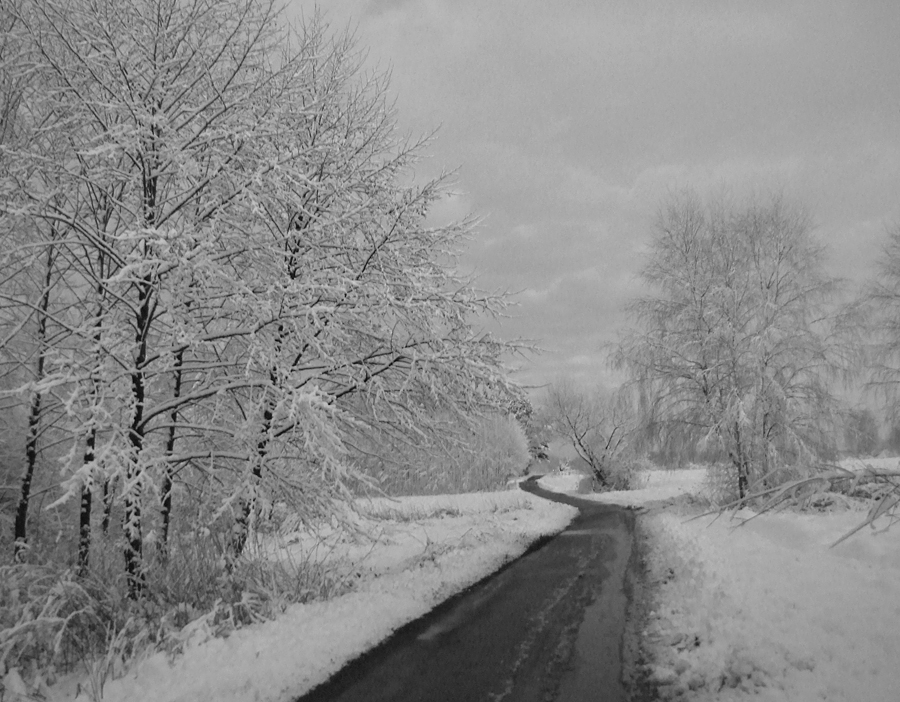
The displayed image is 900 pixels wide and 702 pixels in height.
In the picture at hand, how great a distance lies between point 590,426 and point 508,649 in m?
33.8

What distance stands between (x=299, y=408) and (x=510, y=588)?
5.04m

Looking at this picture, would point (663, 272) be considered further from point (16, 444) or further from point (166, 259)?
point (16, 444)

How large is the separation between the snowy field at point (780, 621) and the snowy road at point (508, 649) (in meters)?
0.56

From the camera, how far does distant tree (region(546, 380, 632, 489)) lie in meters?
34.4

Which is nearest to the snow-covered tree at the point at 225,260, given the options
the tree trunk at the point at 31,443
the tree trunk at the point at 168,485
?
the tree trunk at the point at 168,485

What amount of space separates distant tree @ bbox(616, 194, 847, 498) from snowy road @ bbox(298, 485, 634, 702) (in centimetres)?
737

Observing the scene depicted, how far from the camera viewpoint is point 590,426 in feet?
123

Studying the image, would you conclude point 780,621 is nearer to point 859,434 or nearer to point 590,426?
point 859,434

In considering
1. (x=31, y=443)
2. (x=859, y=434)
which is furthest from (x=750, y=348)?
(x=31, y=443)

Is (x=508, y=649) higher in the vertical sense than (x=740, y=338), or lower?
lower

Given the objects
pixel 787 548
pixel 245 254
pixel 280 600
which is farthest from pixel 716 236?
pixel 280 600

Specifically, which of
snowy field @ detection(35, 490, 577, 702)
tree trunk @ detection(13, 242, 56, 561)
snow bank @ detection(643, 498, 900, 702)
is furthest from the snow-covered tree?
snow bank @ detection(643, 498, 900, 702)

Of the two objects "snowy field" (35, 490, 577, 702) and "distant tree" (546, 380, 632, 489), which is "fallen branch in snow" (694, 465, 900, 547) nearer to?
"snowy field" (35, 490, 577, 702)

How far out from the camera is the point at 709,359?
1484cm
